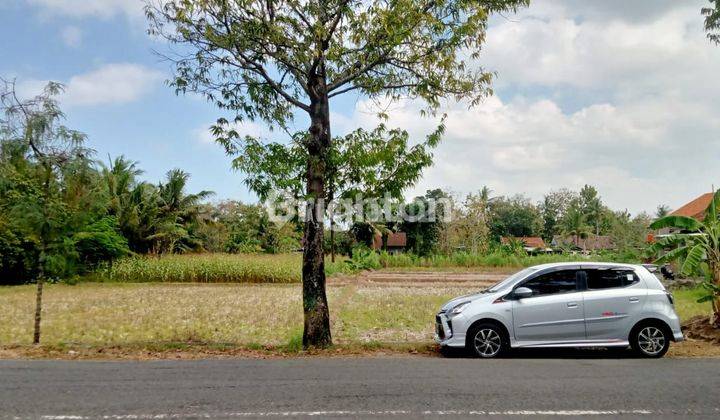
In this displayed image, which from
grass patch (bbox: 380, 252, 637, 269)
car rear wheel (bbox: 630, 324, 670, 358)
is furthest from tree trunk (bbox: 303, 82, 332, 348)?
grass patch (bbox: 380, 252, 637, 269)

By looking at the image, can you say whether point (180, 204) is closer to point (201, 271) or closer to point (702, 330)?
point (201, 271)

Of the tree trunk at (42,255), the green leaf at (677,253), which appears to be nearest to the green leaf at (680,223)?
the green leaf at (677,253)

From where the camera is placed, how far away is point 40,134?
41.0ft

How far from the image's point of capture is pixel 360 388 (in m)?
7.55

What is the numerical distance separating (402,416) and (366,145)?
21.0 ft

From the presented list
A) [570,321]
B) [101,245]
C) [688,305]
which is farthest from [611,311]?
[101,245]

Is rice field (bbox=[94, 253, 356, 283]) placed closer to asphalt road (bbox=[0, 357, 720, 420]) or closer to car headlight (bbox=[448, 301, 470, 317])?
car headlight (bbox=[448, 301, 470, 317])

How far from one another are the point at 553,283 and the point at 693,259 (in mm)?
3905

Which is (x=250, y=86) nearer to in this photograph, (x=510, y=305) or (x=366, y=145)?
(x=366, y=145)

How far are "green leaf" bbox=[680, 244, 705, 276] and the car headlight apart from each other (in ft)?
16.9

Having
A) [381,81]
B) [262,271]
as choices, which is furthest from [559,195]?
[381,81]

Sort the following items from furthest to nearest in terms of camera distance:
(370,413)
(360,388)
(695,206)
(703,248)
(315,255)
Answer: (695,206) < (703,248) < (315,255) < (360,388) < (370,413)

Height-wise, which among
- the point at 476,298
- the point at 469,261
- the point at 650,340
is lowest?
the point at 650,340

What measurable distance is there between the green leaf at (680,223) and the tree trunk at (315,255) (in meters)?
7.79
